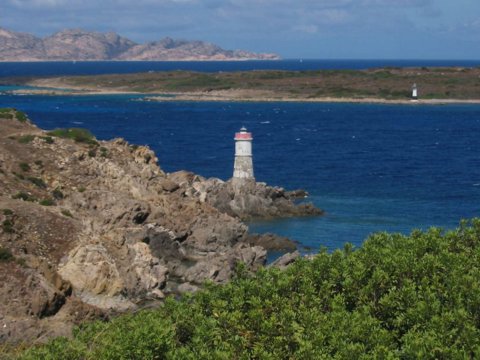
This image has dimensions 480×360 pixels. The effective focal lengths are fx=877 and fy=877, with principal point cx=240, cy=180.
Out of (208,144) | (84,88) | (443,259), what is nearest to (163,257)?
(443,259)

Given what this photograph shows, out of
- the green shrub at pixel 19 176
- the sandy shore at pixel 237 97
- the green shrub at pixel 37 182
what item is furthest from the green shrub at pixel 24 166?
the sandy shore at pixel 237 97

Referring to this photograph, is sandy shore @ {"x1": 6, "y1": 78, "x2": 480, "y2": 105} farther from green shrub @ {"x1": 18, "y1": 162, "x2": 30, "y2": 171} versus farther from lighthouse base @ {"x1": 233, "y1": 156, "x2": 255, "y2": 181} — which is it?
green shrub @ {"x1": 18, "y1": 162, "x2": 30, "y2": 171}

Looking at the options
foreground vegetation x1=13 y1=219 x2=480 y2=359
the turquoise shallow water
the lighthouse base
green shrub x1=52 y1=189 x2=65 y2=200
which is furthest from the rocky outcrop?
foreground vegetation x1=13 y1=219 x2=480 y2=359

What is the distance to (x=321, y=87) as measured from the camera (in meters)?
179

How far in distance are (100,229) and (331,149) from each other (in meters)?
57.3

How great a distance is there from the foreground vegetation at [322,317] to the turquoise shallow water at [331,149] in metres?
23.9

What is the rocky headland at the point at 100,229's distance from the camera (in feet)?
103

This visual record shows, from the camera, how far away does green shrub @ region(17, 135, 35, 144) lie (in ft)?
163

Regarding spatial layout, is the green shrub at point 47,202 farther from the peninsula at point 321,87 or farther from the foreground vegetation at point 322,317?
the peninsula at point 321,87

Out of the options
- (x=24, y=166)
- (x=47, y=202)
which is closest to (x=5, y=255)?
(x=47, y=202)

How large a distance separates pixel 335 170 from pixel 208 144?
2325 cm

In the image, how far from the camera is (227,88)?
599ft

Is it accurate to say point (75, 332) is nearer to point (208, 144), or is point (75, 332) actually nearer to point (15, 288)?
point (15, 288)

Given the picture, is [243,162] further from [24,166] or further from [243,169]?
[24,166]
